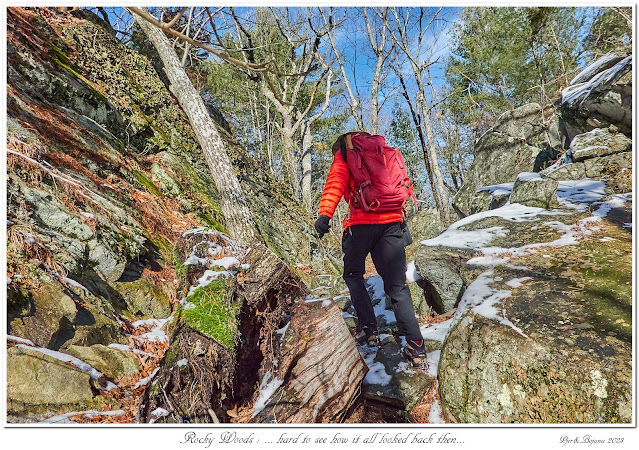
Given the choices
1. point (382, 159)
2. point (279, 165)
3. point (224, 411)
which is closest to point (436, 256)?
point (382, 159)

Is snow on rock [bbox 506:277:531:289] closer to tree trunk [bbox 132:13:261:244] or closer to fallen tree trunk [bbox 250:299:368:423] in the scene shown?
fallen tree trunk [bbox 250:299:368:423]

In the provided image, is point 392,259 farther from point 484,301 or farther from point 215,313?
point 215,313

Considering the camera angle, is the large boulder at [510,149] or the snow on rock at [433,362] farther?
the large boulder at [510,149]

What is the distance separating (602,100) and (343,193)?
740 cm

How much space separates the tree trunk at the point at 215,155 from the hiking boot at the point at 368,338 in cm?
248

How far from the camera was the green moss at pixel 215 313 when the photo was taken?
8.33 feet

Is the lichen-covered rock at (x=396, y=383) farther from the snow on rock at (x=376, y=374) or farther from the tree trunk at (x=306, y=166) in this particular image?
the tree trunk at (x=306, y=166)

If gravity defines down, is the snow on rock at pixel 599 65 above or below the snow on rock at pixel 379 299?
above

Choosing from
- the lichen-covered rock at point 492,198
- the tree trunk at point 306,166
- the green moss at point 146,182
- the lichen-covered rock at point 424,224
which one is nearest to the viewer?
the green moss at point 146,182

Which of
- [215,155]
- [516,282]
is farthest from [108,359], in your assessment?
[215,155]

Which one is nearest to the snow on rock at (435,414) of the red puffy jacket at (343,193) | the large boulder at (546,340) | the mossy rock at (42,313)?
the large boulder at (546,340)

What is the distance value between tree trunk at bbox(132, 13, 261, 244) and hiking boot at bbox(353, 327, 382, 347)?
97.7 inches

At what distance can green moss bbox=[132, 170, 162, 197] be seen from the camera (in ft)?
17.8
